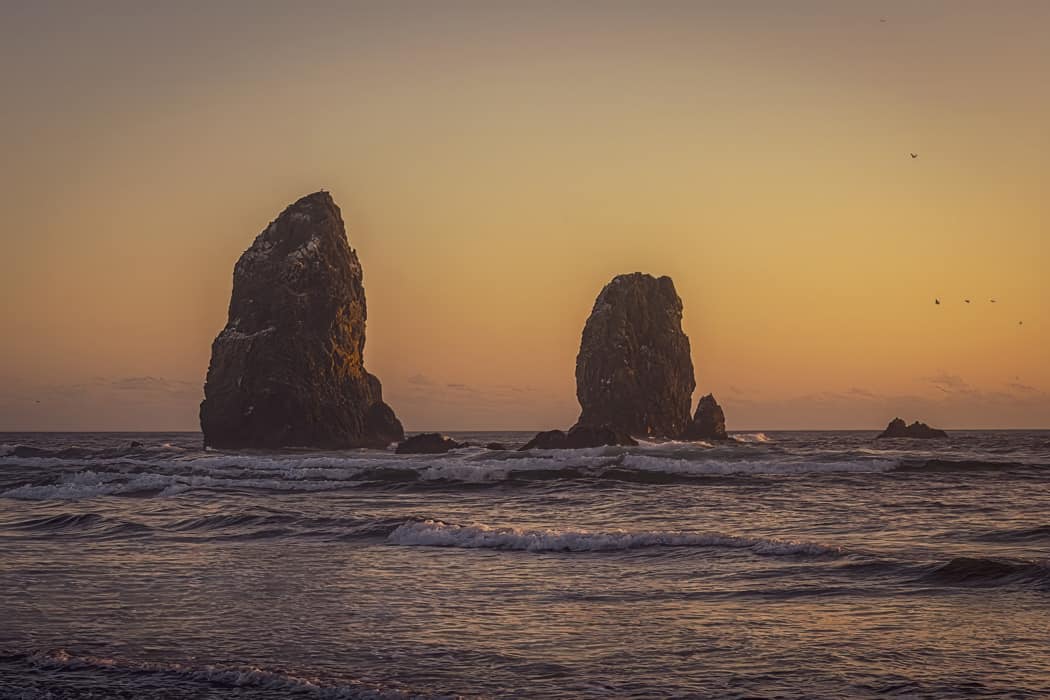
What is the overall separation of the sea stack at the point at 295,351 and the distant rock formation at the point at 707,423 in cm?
3512

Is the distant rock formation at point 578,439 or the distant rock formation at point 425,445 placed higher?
the distant rock formation at point 578,439

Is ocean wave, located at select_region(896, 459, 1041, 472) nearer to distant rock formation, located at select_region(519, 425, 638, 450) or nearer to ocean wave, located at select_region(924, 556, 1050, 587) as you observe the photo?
distant rock formation, located at select_region(519, 425, 638, 450)

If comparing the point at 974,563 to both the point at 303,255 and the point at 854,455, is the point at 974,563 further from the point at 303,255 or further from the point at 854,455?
the point at 303,255

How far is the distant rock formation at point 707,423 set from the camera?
113 metres

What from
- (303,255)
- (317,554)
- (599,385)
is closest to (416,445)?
(303,255)

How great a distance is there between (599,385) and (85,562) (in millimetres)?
95099

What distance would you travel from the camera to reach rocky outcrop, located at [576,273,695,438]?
112m

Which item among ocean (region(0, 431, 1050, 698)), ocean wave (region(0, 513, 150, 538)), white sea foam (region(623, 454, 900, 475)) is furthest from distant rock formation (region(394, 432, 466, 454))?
ocean wave (region(0, 513, 150, 538))

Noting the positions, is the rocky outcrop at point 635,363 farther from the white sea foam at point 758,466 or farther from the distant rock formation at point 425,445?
the white sea foam at point 758,466

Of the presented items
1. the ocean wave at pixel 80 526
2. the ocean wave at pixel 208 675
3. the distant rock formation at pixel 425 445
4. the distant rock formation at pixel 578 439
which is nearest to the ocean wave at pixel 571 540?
the ocean wave at pixel 80 526

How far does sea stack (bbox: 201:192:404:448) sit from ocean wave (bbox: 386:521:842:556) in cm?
6540

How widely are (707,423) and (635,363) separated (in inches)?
412

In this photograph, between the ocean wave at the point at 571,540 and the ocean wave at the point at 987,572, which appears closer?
the ocean wave at the point at 987,572

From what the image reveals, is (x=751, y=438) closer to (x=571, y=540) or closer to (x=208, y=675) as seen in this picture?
(x=571, y=540)
